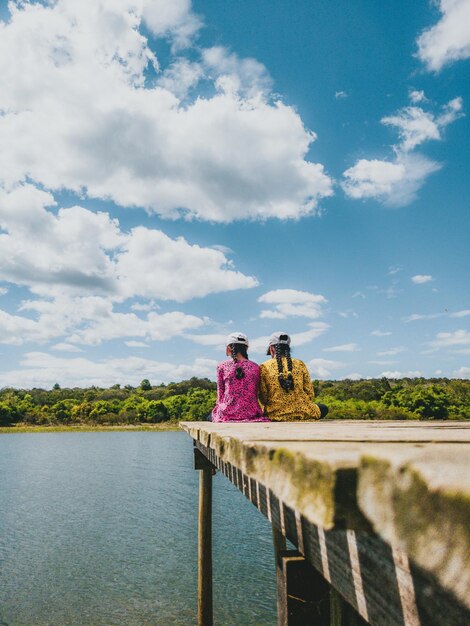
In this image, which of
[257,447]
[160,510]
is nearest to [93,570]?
[160,510]

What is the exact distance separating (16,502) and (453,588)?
30.9 meters

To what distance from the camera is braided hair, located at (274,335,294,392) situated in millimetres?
6402

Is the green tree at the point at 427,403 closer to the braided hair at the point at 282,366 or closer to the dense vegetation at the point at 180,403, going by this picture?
the dense vegetation at the point at 180,403

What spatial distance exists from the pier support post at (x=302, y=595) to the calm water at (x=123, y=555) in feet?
34.7

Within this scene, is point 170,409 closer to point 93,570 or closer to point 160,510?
point 160,510

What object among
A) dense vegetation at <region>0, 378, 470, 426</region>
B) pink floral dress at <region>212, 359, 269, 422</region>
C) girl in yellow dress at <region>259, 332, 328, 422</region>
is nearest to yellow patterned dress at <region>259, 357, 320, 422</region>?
girl in yellow dress at <region>259, 332, 328, 422</region>

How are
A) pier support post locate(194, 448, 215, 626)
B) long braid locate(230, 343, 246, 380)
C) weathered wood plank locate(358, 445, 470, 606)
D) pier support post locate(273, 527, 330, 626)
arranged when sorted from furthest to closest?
1. pier support post locate(194, 448, 215, 626)
2. long braid locate(230, 343, 246, 380)
3. pier support post locate(273, 527, 330, 626)
4. weathered wood plank locate(358, 445, 470, 606)

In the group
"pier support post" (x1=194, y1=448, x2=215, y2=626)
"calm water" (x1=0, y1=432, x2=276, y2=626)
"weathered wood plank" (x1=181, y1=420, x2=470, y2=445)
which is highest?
"weathered wood plank" (x1=181, y1=420, x2=470, y2=445)

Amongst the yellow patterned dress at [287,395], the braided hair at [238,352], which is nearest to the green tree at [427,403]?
the yellow patterned dress at [287,395]

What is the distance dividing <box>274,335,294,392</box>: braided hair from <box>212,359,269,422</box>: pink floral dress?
0.36 m

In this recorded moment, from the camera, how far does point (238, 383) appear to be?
259 inches

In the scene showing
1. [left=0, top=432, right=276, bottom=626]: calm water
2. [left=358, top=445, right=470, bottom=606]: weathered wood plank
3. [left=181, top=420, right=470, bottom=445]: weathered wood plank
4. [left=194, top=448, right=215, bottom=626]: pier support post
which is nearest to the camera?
[left=358, top=445, right=470, bottom=606]: weathered wood plank

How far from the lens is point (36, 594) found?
13414mm

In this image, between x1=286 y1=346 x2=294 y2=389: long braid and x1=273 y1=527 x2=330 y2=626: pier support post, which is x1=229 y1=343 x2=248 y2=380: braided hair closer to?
x1=286 y1=346 x2=294 y2=389: long braid
